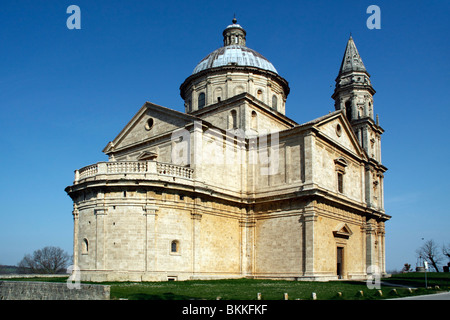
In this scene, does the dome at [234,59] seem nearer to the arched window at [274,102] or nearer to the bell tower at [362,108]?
the arched window at [274,102]

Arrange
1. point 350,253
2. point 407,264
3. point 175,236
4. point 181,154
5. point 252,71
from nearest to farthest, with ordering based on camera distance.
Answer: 1. point 175,236
2. point 181,154
3. point 350,253
4. point 252,71
5. point 407,264

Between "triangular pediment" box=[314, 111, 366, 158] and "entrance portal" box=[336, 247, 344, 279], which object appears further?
"entrance portal" box=[336, 247, 344, 279]

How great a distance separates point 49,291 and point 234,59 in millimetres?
28025

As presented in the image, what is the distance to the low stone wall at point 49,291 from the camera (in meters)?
16.5

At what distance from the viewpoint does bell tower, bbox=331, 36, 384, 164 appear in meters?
44.6

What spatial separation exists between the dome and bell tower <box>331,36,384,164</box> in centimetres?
793

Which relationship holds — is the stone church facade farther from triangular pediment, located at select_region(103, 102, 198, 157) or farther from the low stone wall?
the low stone wall

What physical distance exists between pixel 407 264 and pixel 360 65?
3264 centimetres

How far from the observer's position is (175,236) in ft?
88.8

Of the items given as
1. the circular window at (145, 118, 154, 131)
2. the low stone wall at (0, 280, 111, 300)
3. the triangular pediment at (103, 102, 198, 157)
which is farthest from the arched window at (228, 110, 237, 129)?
the low stone wall at (0, 280, 111, 300)

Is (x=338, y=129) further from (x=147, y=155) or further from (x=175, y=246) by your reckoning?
(x=175, y=246)

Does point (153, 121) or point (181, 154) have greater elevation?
point (153, 121)
